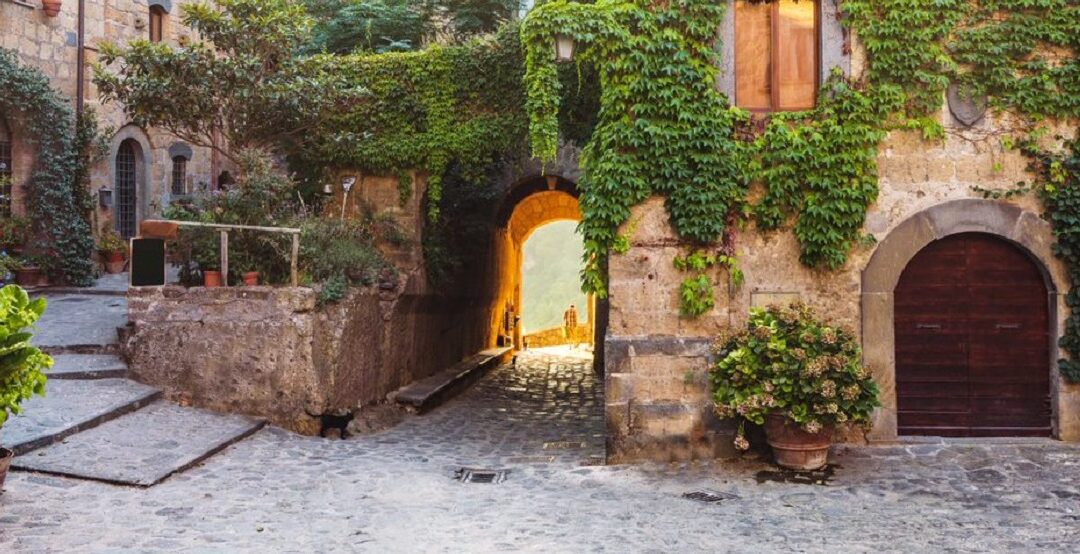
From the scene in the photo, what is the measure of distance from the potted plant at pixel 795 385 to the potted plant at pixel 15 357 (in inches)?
210

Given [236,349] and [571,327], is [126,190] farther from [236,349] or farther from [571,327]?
[571,327]

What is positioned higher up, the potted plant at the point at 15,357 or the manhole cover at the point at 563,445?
the potted plant at the point at 15,357

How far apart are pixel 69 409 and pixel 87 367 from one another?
1.27m

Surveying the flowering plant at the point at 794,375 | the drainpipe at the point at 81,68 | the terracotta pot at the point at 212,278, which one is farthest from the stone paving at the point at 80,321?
the flowering plant at the point at 794,375

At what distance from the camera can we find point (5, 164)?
1268cm

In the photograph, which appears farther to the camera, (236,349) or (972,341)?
(236,349)

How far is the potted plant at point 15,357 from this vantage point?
5.02 m

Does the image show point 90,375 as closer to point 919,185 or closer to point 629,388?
point 629,388

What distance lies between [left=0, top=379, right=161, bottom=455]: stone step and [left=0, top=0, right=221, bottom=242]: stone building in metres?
4.45

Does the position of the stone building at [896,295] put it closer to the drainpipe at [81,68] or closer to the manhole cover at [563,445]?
the manhole cover at [563,445]

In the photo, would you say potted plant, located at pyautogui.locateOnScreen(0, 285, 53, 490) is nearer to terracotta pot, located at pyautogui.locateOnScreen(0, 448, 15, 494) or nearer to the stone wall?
terracotta pot, located at pyautogui.locateOnScreen(0, 448, 15, 494)

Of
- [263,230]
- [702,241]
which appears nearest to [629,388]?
[702,241]

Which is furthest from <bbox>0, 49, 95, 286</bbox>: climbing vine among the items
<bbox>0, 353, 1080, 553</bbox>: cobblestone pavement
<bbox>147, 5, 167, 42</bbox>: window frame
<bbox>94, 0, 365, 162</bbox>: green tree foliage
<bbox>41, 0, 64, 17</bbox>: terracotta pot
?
<bbox>0, 353, 1080, 553</bbox>: cobblestone pavement

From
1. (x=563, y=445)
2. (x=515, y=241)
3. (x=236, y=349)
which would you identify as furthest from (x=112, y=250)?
(x=515, y=241)
